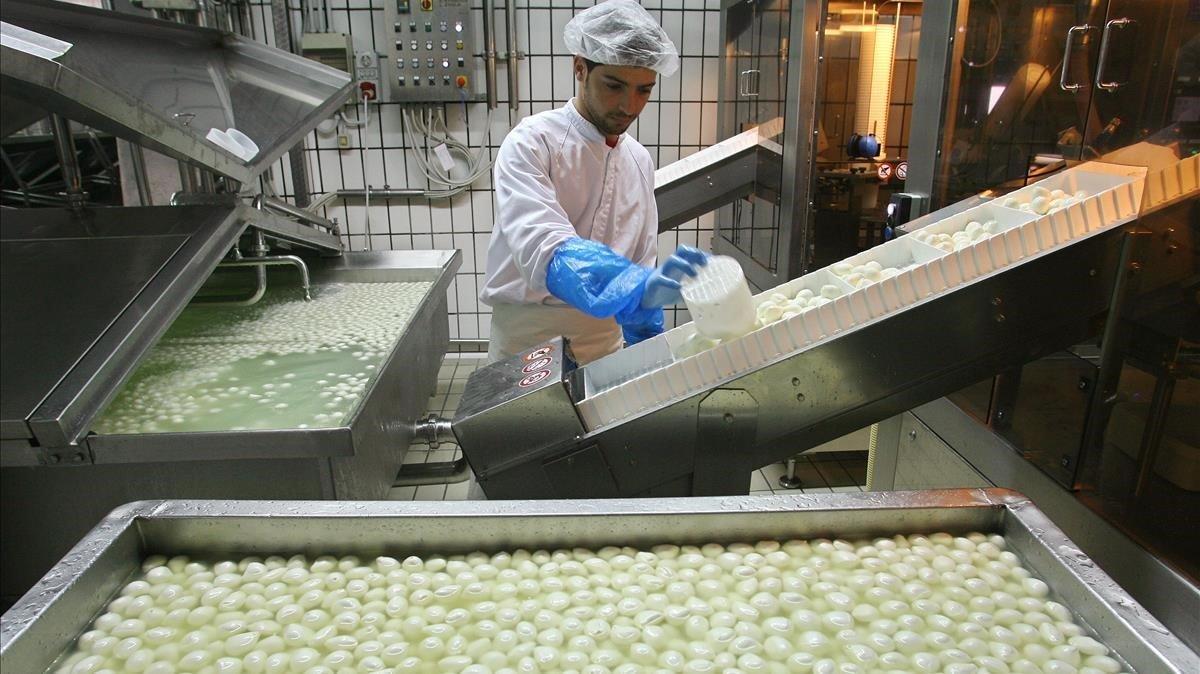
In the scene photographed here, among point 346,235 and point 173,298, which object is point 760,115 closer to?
point 173,298

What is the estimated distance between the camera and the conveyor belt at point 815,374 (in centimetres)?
106

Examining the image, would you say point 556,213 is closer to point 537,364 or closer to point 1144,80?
point 537,364

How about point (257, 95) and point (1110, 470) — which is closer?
point (1110, 470)

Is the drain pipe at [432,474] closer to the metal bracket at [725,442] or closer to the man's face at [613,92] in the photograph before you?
the man's face at [613,92]

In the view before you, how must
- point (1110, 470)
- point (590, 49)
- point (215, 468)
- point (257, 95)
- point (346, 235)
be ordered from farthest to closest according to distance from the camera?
1. point (346, 235)
2. point (257, 95)
3. point (590, 49)
4. point (215, 468)
5. point (1110, 470)

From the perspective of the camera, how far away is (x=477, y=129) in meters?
3.89

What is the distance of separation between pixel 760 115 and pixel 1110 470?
6.76ft

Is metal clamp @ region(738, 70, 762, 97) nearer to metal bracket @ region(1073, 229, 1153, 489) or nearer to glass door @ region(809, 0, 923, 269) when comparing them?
glass door @ region(809, 0, 923, 269)

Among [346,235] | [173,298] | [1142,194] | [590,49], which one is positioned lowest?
[346,235]

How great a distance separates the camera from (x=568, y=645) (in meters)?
0.84

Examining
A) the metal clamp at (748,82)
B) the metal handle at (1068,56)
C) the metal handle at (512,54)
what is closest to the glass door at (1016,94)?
Answer: the metal handle at (1068,56)

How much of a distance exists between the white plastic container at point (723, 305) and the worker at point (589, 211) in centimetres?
10

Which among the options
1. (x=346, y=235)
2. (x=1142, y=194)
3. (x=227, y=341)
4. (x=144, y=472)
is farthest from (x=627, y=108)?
(x=346, y=235)

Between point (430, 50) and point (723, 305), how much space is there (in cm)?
311
